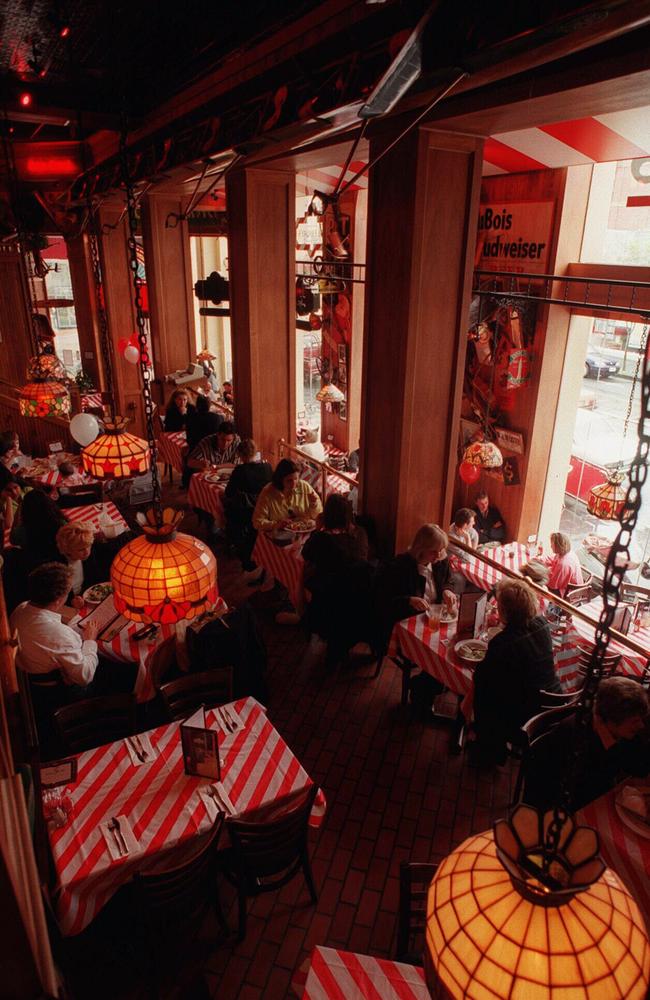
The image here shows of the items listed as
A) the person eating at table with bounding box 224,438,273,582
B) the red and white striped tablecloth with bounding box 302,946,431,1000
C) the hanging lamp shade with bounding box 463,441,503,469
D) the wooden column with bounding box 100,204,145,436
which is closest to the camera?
the red and white striped tablecloth with bounding box 302,946,431,1000

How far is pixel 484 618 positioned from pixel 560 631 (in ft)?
2.62

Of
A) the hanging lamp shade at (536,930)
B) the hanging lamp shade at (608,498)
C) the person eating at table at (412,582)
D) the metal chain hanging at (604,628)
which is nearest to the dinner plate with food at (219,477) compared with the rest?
the person eating at table at (412,582)

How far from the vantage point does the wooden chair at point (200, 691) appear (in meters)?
4.48

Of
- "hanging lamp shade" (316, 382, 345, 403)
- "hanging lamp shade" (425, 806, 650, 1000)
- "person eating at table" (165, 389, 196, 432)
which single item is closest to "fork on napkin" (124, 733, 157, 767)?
"hanging lamp shade" (425, 806, 650, 1000)

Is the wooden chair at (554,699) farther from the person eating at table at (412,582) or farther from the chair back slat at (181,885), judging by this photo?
the chair back slat at (181,885)

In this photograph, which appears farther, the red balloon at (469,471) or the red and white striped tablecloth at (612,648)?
the red balloon at (469,471)

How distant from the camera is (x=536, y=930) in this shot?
1267 millimetres

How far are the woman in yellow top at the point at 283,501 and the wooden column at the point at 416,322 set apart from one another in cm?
77

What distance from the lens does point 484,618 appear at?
191 inches

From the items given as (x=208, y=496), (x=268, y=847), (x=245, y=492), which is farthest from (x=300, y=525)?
(x=268, y=847)

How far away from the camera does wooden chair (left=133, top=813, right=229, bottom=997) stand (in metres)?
3.08

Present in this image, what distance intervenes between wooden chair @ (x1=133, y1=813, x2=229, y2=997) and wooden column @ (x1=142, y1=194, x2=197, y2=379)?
927 centimetres

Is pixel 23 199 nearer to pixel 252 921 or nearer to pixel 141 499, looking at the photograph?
pixel 141 499

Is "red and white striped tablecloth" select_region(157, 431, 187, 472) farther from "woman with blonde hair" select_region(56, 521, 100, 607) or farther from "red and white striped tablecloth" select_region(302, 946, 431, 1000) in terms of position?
"red and white striped tablecloth" select_region(302, 946, 431, 1000)
